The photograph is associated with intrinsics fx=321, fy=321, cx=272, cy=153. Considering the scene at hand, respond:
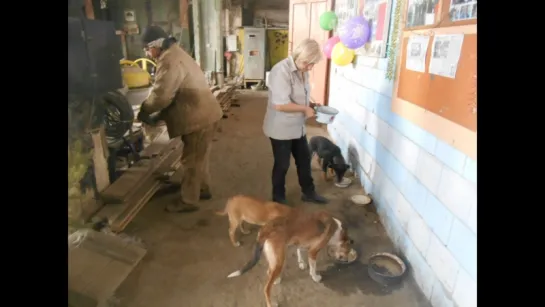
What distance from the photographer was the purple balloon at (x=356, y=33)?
2.36m

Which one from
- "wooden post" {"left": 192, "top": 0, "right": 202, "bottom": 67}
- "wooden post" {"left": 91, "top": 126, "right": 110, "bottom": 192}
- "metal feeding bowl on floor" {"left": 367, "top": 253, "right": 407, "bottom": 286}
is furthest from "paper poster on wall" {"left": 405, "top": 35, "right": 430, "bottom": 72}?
"wooden post" {"left": 91, "top": 126, "right": 110, "bottom": 192}

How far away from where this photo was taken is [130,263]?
169 centimetres

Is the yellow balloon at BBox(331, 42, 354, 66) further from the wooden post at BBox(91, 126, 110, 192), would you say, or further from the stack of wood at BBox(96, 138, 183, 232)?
the wooden post at BBox(91, 126, 110, 192)

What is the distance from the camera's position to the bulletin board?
3.83 feet

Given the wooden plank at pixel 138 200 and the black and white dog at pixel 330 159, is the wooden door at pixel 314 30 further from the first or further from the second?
the wooden plank at pixel 138 200

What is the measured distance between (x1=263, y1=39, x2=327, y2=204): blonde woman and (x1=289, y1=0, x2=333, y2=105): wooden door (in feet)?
6.86

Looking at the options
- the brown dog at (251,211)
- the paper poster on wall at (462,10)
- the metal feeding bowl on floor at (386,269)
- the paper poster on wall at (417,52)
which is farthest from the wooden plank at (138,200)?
the paper poster on wall at (462,10)

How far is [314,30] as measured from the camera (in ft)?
14.6

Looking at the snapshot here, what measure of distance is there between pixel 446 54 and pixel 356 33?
117cm

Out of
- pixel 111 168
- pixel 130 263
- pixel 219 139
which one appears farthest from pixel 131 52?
pixel 219 139

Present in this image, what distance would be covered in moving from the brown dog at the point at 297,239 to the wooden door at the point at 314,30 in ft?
8.95
